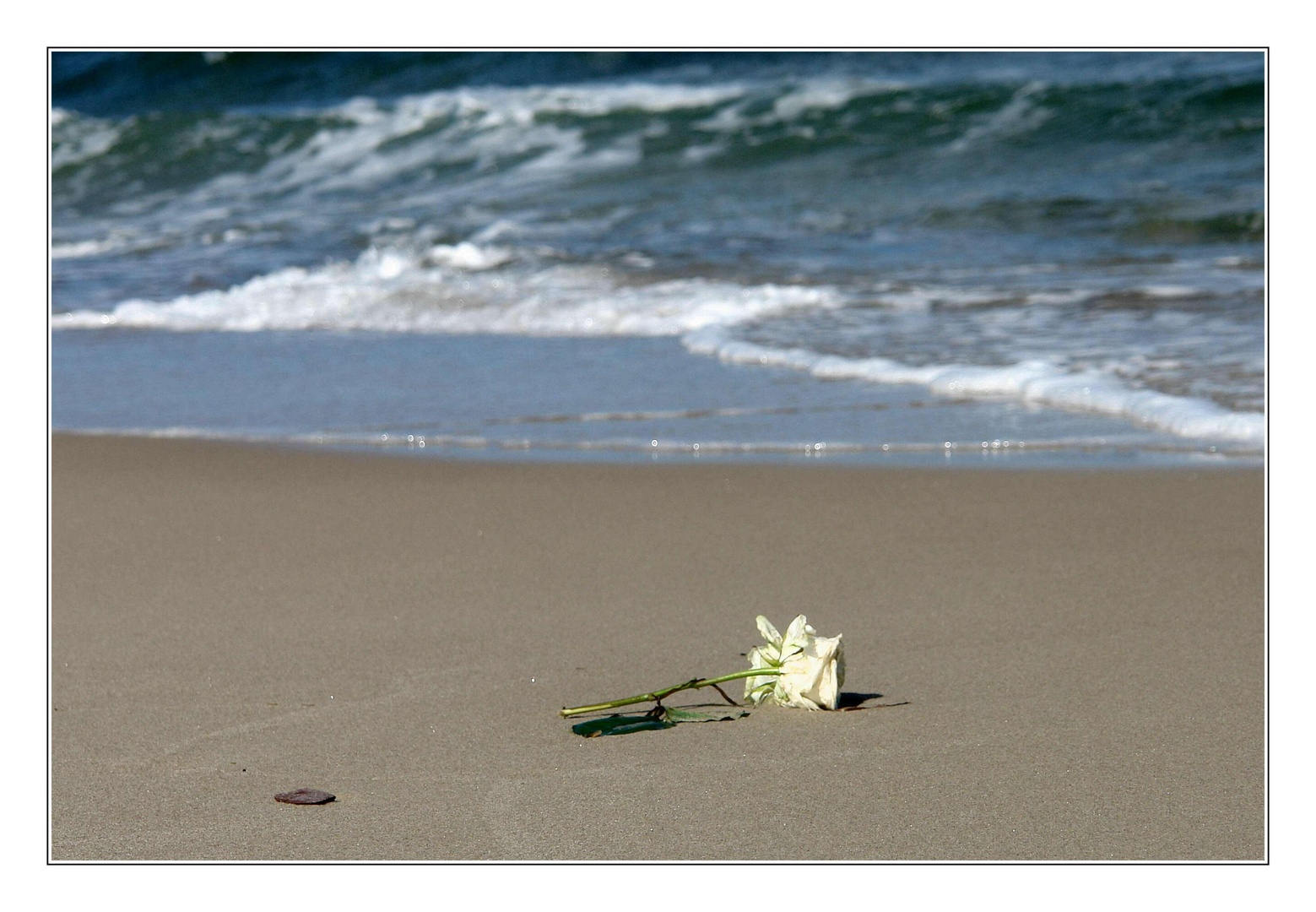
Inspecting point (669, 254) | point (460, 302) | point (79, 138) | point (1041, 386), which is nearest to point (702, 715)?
point (1041, 386)

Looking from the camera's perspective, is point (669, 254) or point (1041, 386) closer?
point (1041, 386)

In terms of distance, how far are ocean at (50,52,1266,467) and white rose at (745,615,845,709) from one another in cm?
212

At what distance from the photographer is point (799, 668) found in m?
1.86

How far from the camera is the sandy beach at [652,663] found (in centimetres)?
162

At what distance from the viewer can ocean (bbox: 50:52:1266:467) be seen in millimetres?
4633

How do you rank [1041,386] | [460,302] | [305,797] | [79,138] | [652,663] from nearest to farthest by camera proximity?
[305,797] < [652,663] < [1041,386] < [460,302] < [79,138]

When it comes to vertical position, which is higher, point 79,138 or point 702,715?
point 79,138

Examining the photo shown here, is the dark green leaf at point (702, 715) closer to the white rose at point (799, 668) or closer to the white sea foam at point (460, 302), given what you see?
the white rose at point (799, 668)

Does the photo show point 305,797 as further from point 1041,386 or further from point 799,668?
point 1041,386

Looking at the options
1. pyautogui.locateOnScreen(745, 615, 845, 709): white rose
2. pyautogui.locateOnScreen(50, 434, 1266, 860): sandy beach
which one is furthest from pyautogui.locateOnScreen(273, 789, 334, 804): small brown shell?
pyautogui.locateOnScreen(745, 615, 845, 709): white rose

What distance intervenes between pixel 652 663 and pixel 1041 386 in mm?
2918

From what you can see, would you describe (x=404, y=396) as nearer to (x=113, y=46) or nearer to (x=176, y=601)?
(x=113, y=46)

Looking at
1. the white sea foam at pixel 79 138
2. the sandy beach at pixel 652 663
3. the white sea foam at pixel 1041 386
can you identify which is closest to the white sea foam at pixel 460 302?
the white sea foam at pixel 1041 386

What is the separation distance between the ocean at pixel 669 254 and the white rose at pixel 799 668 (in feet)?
6.94
